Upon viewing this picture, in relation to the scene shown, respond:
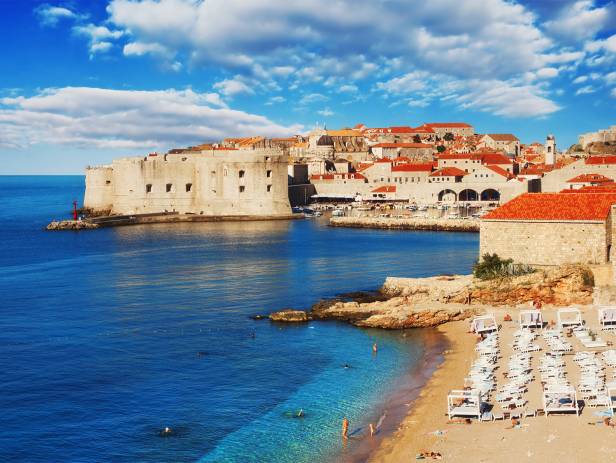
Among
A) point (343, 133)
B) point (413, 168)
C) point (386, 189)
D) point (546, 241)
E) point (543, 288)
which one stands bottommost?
point (543, 288)

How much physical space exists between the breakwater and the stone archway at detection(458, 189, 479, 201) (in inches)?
517

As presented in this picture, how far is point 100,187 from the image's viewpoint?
55.5 m

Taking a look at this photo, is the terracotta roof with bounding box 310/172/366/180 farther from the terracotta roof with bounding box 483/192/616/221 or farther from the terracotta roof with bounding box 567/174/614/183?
the terracotta roof with bounding box 483/192/616/221

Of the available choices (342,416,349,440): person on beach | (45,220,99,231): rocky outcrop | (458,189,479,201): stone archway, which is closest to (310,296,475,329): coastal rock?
(342,416,349,440): person on beach

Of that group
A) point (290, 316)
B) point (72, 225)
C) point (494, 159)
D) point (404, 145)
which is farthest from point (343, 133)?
point (290, 316)

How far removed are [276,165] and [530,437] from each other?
43838 millimetres

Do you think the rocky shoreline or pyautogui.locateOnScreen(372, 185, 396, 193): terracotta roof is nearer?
the rocky shoreline

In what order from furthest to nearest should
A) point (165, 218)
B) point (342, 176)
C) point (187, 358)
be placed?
point (342, 176) < point (165, 218) < point (187, 358)

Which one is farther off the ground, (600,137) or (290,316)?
(600,137)

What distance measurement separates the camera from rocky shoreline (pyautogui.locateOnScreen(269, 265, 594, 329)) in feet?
60.3

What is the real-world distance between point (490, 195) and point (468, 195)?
6.27ft

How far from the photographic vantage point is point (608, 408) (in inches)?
426

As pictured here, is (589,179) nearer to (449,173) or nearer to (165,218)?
(449,173)

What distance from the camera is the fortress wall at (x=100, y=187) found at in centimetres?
5516
